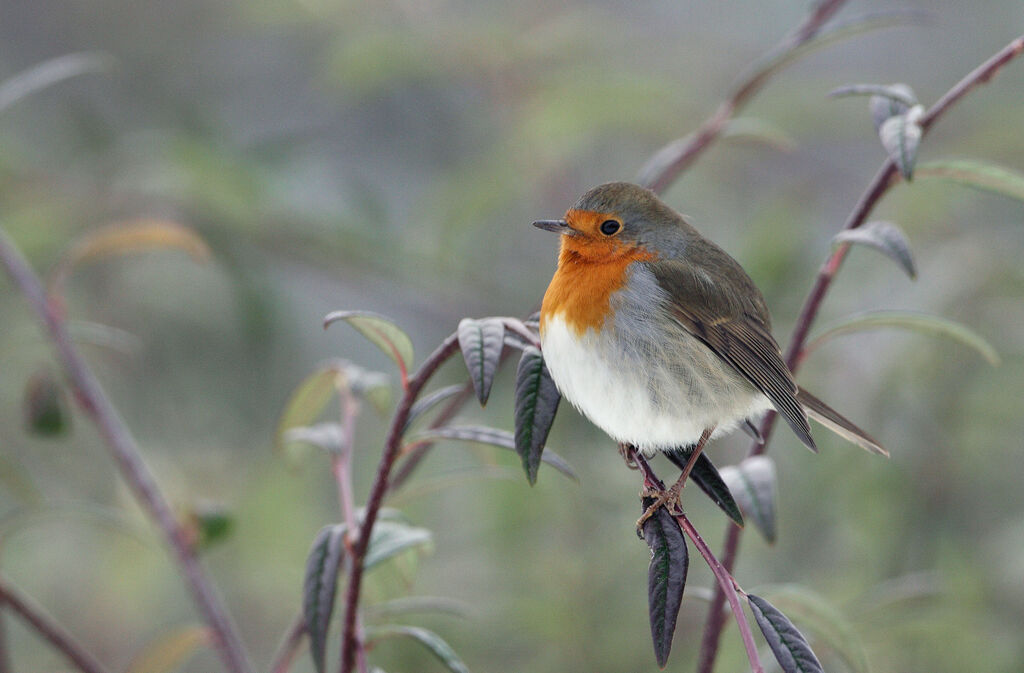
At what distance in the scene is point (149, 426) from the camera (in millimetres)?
2242

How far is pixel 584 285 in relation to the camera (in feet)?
3.39

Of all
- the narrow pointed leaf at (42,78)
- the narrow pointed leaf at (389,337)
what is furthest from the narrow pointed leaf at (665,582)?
the narrow pointed leaf at (42,78)

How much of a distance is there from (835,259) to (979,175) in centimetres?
14

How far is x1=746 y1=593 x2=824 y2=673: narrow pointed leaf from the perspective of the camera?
2.04 feet

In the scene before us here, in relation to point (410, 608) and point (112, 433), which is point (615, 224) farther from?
point (112, 433)

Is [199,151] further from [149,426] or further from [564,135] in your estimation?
[149,426]

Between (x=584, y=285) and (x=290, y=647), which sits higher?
(x=584, y=285)

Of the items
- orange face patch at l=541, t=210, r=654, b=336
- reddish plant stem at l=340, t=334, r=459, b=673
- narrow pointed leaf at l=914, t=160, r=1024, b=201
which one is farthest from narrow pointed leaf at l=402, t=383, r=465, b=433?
narrow pointed leaf at l=914, t=160, r=1024, b=201

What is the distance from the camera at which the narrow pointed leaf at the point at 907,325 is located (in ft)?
2.98

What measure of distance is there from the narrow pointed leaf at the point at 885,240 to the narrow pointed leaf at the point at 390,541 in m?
0.44

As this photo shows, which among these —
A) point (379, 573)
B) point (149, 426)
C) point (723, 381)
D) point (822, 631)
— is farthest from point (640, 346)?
point (149, 426)

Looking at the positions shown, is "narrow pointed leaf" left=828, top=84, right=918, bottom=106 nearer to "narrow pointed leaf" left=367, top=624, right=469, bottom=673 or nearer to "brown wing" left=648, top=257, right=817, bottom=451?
"brown wing" left=648, top=257, right=817, bottom=451

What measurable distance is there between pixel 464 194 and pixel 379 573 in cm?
90

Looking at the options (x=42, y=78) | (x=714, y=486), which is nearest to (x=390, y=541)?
(x=714, y=486)
